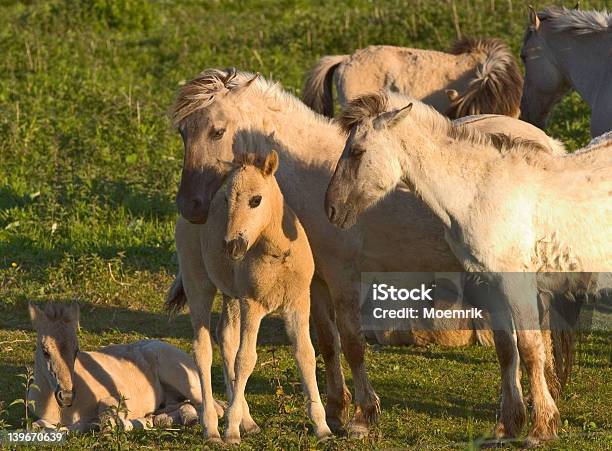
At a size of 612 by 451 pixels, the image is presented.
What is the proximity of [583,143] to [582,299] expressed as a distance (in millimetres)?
5622

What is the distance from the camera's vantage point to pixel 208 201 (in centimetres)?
727

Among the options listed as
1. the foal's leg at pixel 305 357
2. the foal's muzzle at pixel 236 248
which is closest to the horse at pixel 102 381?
the foal's leg at pixel 305 357

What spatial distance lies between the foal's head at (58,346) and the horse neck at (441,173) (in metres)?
2.18

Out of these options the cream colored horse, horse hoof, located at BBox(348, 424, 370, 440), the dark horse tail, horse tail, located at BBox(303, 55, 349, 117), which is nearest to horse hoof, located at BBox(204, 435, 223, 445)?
horse hoof, located at BBox(348, 424, 370, 440)

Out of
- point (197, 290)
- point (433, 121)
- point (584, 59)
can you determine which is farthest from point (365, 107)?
point (584, 59)

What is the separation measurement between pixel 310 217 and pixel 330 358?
88 centimetres

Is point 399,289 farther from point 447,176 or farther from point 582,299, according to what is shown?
point 447,176

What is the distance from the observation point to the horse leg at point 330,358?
7434 mm

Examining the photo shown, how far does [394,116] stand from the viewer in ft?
21.9

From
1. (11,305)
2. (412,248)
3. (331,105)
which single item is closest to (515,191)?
(412,248)

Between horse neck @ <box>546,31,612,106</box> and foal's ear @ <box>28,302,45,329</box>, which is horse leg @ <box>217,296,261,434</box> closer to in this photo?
foal's ear @ <box>28,302,45,329</box>

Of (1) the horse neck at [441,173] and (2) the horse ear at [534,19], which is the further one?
(2) the horse ear at [534,19]

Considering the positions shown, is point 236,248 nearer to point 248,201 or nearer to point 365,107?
point 248,201

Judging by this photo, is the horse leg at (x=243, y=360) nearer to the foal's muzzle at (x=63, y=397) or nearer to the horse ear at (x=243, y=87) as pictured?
the foal's muzzle at (x=63, y=397)
